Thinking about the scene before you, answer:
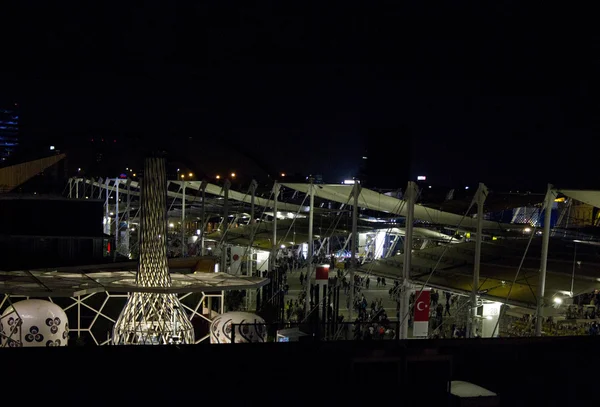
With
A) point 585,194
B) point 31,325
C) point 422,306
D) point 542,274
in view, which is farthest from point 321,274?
point 31,325

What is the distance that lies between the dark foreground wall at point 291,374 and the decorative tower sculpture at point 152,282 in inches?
178

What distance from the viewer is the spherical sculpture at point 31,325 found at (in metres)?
12.1

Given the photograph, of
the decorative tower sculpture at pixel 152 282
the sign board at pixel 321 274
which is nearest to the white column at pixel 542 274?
the sign board at pixel 321 274

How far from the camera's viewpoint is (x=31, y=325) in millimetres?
12250

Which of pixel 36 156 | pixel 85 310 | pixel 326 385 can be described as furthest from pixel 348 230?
pixel 36 156

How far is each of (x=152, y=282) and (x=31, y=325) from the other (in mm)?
2473

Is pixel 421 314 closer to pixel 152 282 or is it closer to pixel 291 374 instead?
pixel 152 282

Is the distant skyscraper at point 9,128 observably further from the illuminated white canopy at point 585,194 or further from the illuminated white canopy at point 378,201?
the illuminated white canopy at point 585,194

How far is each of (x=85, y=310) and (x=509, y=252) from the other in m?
13.4

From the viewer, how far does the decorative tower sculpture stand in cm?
1223

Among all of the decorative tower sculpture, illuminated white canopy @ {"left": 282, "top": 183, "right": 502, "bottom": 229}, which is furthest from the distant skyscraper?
the decorative tower sculpture

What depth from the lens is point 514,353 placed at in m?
9.09

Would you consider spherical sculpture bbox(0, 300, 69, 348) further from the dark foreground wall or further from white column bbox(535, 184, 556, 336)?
white column bbox(535, 184, 556, 336)

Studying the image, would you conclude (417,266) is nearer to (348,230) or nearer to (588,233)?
(348,230)
